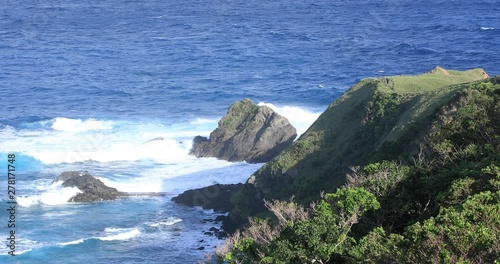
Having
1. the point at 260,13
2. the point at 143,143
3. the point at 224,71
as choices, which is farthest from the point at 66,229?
the point at 260,13

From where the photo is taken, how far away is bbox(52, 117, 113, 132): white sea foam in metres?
80.7

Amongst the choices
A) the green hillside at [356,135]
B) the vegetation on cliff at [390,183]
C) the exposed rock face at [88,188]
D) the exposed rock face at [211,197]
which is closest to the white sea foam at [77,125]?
the exposed rock face at [88,188]

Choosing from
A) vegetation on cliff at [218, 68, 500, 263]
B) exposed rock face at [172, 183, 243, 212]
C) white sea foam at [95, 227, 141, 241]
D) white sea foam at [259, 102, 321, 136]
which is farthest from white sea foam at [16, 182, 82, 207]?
white sea foam at [259, 102, 321, 136]

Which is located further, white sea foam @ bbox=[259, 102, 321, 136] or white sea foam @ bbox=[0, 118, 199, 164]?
white sea foam @ bbox=[259, 102, 321, 136]

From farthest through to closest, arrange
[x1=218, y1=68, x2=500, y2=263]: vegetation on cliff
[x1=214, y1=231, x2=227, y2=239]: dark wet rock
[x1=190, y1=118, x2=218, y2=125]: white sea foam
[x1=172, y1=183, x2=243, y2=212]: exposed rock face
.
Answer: [x1=190, y1=118, x2=218, y2=125]: white sea foam → [x1=172, y1=183, x2=243, y2=212]: exposed rock face → [x1=214, y1=231, x2=227, y2=239]: dark wet rock → [x1=218, y1=68, x2=500, y2=263]: vegetation on cliff

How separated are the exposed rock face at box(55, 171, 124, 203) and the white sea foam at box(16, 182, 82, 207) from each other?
0.36 metres

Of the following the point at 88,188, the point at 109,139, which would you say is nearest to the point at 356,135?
the point at 88,188

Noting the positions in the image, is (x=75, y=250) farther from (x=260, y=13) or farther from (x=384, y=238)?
(x=260, y=13)

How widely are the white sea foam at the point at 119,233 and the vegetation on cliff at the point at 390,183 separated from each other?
23.3 ft

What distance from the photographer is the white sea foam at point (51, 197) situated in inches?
2324

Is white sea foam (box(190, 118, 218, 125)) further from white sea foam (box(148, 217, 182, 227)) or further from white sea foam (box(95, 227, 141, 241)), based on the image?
white sea foam (box(95, 227, 141, 241))

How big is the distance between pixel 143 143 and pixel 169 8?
78.0 meters

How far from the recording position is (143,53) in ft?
364

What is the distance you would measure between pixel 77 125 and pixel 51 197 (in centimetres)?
2265
